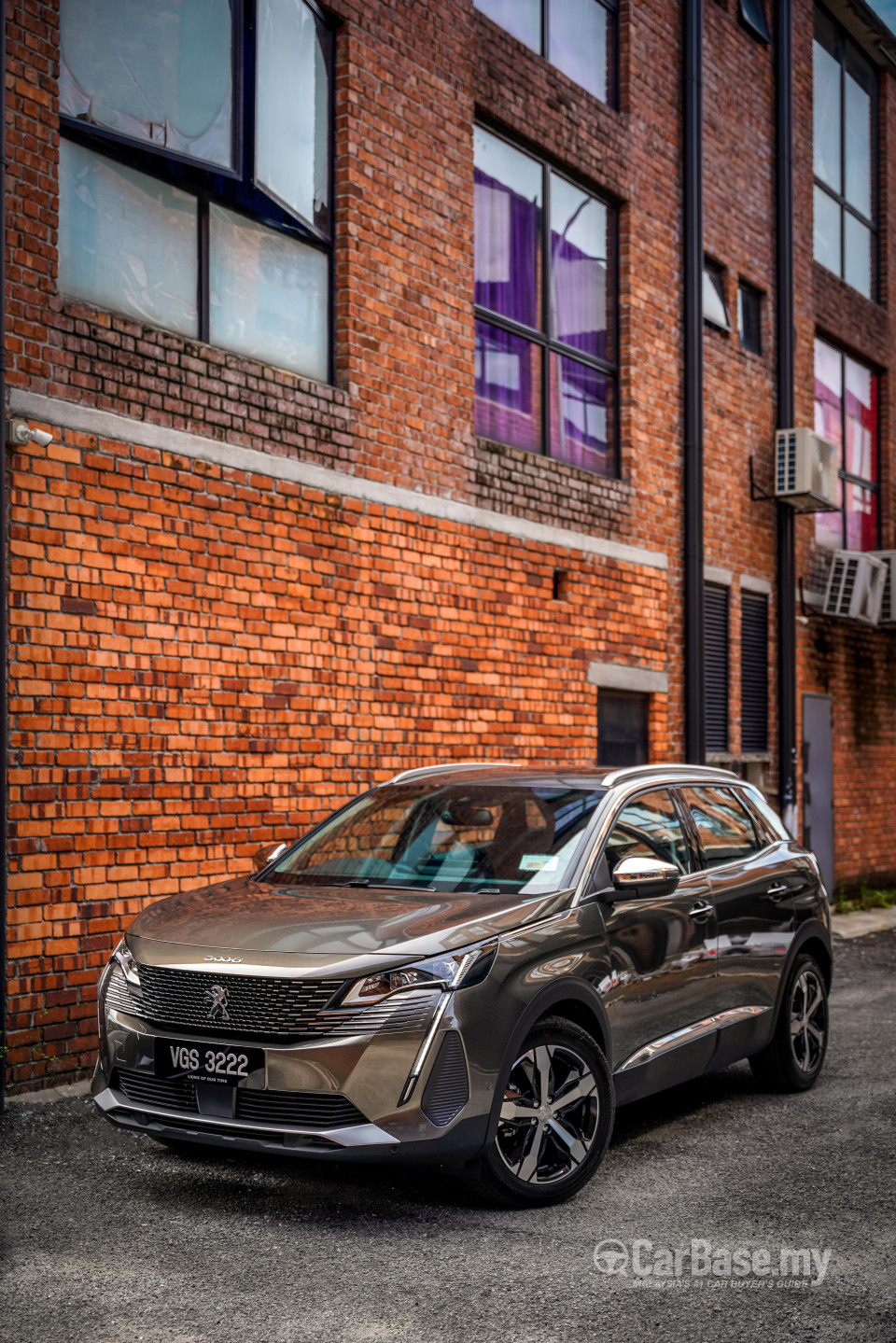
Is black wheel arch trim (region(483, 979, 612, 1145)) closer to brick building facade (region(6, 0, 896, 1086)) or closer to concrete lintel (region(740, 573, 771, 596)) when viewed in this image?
brick building facade (region(6, 0, 896, 1086))

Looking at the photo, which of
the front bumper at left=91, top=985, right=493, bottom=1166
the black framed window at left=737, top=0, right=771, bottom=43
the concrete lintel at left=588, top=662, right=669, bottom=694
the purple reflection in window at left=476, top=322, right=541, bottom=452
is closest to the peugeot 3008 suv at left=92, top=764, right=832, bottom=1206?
the front bumper at left=91, top=985, right=493, bottom=1166

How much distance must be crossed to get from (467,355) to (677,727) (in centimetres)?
434

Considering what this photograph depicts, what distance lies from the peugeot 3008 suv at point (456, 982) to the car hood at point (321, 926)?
1 centimetres

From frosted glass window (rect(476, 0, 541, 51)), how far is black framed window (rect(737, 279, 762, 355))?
4.30 metres

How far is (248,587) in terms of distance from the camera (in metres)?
8.27

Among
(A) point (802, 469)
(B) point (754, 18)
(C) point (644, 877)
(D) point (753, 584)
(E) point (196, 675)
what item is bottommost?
(C) point (644, 877)

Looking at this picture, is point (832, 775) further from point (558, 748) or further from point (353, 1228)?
point (353, 1228)

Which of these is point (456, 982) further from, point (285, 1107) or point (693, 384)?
point (693, 384)

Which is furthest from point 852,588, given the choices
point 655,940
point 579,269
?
point 655,940

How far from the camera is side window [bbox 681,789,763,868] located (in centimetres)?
630

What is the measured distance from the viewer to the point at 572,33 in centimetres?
1202

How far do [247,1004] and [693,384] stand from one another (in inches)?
389

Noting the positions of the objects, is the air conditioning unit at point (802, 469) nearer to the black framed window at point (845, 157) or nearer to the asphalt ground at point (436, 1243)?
the black framed window at point (845, 157)

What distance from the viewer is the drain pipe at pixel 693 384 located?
12.8 metres
